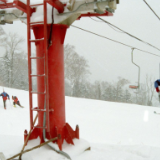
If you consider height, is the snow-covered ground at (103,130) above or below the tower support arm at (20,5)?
below

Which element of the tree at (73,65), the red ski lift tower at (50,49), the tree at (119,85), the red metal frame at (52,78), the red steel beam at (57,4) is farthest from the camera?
the tree at (119,85)

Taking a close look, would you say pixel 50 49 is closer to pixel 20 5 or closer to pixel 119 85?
pixel 20 5

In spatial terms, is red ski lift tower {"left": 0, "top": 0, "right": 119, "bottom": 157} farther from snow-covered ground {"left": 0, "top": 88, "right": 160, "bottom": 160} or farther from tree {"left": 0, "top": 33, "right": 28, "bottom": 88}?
tree {"left": 0, "top": 33, "right": 28, "bottom": 88}

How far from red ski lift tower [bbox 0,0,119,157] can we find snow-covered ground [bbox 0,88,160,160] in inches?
19.8

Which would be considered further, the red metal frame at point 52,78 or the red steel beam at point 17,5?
the red metal frame at point 52,78

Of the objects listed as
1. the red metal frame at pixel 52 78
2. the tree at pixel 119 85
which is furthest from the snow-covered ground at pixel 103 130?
the tree at pixel 119 85

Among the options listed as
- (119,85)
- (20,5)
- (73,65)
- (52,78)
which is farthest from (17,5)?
(119,85)

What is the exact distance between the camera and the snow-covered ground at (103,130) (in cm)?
419

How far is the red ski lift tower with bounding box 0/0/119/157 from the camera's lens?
3.74 m

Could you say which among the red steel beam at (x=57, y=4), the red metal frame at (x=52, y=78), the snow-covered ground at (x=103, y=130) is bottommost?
the snow-covered ground at (x=103, y=130)

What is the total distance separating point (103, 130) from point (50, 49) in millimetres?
7427

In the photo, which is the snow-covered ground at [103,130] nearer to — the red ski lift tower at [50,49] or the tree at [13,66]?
the red ski lift tower at [50,49]

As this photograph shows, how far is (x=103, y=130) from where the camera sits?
10.5 meters

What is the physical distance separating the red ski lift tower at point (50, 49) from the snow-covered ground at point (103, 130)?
0.50m
